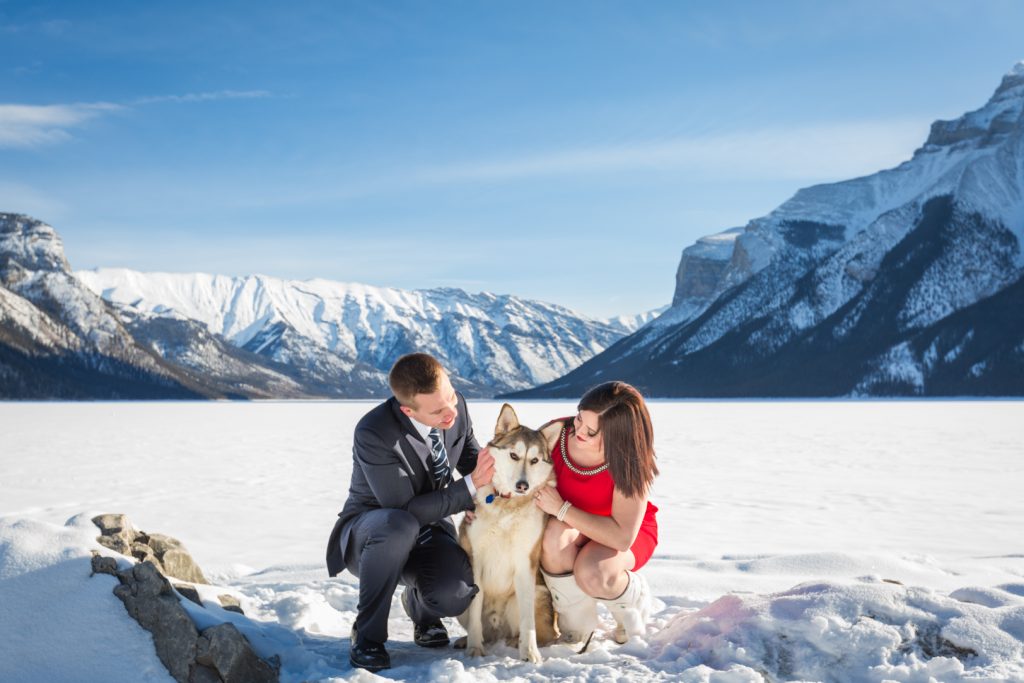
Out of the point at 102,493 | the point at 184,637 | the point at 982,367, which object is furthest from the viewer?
the point at 982,367

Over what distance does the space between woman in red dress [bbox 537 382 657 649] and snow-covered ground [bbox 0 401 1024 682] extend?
0.95 feet

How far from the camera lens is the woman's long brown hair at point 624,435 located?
4320 mm

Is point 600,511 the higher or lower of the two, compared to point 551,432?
lower

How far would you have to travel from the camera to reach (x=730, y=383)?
139 meters

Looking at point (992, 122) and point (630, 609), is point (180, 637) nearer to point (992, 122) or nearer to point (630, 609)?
point (630, 609)

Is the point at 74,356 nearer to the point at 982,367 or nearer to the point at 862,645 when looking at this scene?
the point at 982,367

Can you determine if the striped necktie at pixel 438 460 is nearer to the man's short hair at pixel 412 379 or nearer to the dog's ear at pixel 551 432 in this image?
the man's short hair at pixel 412 379

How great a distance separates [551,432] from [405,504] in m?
0.94

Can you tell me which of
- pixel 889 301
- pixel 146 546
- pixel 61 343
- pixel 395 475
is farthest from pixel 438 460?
pixel 61 343

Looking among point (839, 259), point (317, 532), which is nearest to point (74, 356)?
point (839, 259)

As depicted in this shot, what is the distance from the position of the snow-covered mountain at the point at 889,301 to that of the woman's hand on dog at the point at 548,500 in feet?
350

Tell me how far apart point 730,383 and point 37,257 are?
6047 inches

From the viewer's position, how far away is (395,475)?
4492 mm

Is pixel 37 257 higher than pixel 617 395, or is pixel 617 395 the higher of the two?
pixel 37 257
